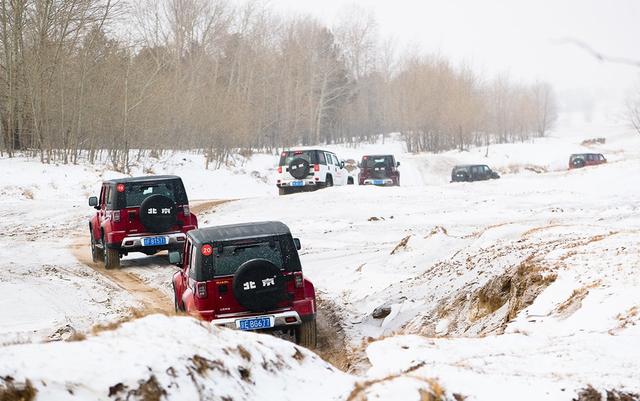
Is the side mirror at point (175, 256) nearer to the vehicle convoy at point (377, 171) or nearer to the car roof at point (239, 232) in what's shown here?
the car roof at point (239, 232)

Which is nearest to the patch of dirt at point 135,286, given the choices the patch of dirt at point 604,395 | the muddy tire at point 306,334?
the muddy tire at point 306,334

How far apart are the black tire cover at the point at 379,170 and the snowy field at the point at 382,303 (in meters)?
4.94

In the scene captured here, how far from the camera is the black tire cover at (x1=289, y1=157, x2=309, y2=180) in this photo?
96.2 ft

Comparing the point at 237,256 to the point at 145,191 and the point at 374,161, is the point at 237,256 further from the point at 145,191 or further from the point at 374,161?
the point at 374,161

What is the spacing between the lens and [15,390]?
141 inches

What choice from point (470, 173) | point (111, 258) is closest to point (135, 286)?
point (111, 258)

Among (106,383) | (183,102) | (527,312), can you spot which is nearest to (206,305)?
(527,312)

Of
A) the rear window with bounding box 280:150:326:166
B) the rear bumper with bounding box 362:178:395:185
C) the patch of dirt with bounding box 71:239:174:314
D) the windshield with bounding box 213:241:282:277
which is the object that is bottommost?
the patch of dirt with bounding box 71:239:174:314

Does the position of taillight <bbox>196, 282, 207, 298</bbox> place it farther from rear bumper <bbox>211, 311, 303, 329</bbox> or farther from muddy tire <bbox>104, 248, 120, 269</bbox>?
muddy tire <bbox>104, 248, 120, 269</bbox>

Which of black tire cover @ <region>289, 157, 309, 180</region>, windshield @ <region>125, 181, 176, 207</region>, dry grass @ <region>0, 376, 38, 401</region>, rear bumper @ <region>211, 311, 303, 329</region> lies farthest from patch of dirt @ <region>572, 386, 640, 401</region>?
black tire cover @ <region>289, 157, 309, 180</region>

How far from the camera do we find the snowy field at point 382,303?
14.4 feet

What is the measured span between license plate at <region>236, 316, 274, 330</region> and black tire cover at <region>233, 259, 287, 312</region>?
109mm

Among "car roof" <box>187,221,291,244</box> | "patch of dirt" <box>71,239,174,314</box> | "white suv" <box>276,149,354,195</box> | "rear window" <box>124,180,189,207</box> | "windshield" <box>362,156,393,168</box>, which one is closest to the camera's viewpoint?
"car roof" <box>187,221,291,244</box>

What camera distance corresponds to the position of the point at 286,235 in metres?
9.02
